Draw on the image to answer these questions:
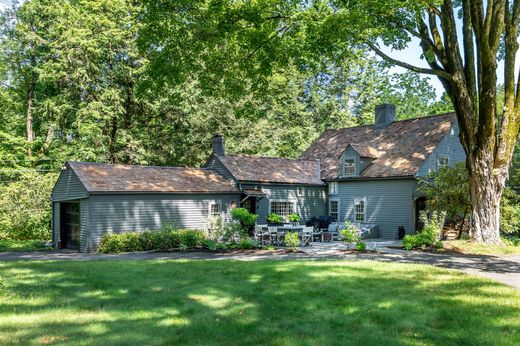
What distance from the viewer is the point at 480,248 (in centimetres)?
1788

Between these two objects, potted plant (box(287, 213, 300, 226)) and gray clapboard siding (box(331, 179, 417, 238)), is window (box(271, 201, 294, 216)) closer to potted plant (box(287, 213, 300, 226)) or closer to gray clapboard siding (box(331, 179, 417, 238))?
potted plant (box(287, 213, 300, 226))

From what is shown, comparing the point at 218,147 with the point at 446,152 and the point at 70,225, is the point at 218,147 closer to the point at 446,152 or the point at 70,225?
the point at 70,225

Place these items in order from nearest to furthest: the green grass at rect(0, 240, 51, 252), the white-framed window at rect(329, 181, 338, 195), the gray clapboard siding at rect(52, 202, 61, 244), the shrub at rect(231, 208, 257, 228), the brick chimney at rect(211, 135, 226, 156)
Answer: the green grass at rect(0, 240, 51, 252), the gray clapboard siding at rect(52, 202, 61, 244), the shrub at rect(231, 208, 257, 228), the brick chimney at rect(211, 135, 226, 156), the white-framed window at rect(329, 181, 338, 195)

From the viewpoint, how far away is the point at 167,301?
8438mm

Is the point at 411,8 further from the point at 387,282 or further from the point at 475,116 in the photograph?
the point at 387,282

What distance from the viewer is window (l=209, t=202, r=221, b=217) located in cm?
2500

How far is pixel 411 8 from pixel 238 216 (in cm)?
1302

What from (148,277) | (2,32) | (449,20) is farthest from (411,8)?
(2,32)

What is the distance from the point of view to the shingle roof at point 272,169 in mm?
27281

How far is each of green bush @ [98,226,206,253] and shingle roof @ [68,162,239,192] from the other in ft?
7.92

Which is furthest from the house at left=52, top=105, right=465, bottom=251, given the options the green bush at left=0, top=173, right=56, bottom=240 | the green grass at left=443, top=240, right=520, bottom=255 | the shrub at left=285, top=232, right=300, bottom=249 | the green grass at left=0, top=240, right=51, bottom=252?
the shrub at left=285, top=232, right=300, bottom=249

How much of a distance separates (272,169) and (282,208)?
2.66m

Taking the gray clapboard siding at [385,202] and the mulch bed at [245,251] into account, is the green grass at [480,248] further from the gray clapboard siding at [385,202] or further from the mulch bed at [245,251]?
the mulch bed at [245,251]

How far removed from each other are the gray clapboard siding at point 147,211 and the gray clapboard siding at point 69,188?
110 cm
